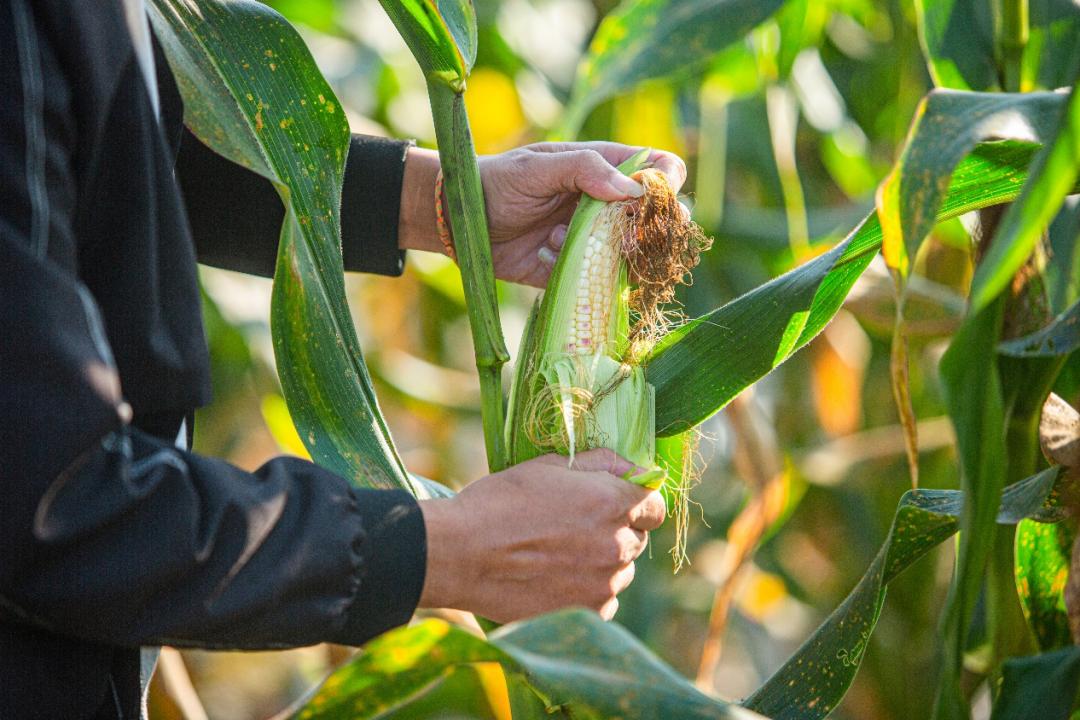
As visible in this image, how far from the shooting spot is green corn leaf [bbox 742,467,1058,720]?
695 millimetres

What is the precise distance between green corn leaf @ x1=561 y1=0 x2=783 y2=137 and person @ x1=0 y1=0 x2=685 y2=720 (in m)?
0.47

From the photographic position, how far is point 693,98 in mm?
1818

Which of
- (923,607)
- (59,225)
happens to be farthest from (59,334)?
(923,607)

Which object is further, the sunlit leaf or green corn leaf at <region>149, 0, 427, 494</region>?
the sunlit leaf

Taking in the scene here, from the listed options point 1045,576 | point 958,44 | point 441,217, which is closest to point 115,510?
point 441,217

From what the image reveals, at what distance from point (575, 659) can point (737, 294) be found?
125cm

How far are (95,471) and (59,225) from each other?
12 centimetres

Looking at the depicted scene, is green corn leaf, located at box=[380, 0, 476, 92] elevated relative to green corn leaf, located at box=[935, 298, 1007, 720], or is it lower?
elevated

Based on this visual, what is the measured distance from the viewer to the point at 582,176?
0.78 m

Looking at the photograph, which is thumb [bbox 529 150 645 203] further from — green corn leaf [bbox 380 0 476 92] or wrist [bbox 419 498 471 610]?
wrist [bbox 419 498 471 610]

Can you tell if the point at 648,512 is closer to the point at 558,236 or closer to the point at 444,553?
the point at 444,553

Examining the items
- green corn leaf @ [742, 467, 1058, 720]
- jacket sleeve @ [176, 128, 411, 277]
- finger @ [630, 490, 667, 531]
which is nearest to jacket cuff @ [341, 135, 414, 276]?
jacket sleeve @ [176, 128, 411, 277]

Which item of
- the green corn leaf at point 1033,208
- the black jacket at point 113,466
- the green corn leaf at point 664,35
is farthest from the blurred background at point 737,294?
the green corn leaf at point 1033,208

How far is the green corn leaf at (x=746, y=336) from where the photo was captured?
0.76 m
